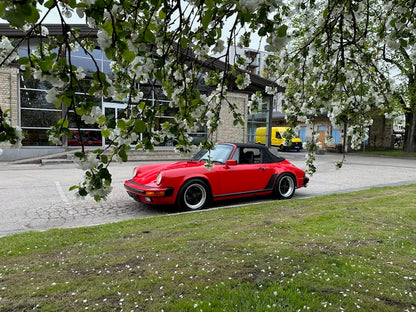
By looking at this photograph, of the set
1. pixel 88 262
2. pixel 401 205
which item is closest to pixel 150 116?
pixel 88 262

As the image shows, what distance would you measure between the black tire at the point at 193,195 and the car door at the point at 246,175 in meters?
0.42

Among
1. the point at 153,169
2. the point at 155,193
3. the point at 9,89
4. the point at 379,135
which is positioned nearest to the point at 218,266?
the point at 155,193

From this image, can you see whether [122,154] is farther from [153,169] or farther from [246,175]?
[246,175]

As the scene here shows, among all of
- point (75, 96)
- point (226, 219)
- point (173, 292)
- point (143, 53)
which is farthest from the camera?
point (226, 219)

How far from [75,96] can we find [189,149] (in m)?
1.23

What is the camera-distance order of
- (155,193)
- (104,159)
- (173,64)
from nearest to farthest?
1. (104,159)
2. (173,64)
3. (155,193)

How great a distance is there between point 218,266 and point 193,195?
11.0 feet

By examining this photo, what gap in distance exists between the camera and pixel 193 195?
6359 millimetres

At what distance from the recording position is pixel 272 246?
3.60 metres

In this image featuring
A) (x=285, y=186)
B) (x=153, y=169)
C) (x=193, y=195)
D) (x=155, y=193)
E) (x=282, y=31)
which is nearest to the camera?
(x=282, y=31)

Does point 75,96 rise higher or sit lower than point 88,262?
higher

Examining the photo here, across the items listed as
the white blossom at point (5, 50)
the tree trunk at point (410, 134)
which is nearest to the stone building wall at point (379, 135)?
the tree trunk at point (410, 134)

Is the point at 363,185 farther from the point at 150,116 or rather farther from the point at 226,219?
the point at 150,116

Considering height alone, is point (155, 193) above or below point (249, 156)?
below
